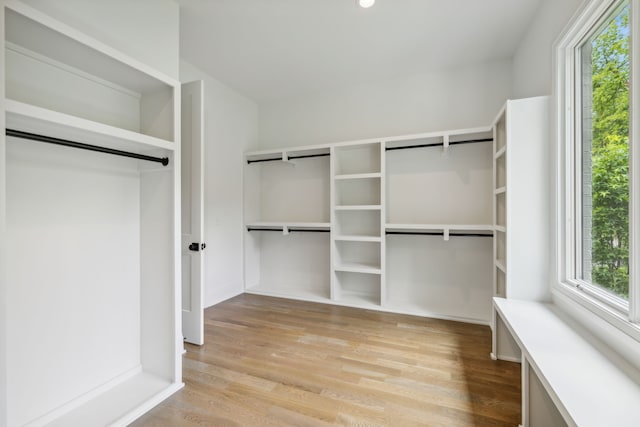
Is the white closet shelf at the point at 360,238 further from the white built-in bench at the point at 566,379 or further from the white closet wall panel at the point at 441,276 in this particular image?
the white built-in bench at the point at 566,379

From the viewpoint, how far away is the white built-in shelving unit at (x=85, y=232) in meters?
1.39

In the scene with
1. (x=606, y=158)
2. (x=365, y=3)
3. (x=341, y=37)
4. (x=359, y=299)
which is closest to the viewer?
(x=606, y=158)

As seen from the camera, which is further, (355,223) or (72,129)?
(355,223)

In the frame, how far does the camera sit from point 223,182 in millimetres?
3652

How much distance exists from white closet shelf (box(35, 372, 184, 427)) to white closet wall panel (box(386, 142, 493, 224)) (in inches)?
109

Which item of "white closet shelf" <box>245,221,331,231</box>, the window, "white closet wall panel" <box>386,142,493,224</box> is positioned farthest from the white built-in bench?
"white closet shelf" <box>245,221,331,231</box>

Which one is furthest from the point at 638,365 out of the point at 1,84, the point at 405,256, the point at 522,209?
the point at 1,84

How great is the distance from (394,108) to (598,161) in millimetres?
2279

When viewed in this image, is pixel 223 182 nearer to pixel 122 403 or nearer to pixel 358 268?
pixel 358 268

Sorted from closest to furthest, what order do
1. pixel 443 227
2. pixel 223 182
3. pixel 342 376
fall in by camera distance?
pixel 342 376 < pixel 443 227 < pixel 223 182

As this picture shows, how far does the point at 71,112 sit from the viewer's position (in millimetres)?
1619

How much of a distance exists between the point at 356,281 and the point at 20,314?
306cm

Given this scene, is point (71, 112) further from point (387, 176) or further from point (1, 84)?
point (387, 176)

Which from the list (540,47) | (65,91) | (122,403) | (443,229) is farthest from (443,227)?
(65,91)
